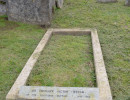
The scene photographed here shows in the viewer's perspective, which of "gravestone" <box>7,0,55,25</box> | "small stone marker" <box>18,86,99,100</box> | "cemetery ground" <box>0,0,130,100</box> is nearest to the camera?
"small stone marker" <box>18,86,99,100</box>

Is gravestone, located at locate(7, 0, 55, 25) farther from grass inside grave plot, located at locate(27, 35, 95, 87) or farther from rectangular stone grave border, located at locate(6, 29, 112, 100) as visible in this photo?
grass inside grave plot, located at locate(27, 35, 95, 87)

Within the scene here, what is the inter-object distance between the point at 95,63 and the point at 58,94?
1.18 metres

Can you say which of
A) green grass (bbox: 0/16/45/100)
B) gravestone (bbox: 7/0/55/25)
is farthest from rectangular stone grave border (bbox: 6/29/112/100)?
gravestone (bbox: 7/0/55/25)

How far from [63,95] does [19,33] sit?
3067 millimetres

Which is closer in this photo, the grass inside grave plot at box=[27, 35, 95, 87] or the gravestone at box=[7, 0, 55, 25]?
the grass inside grave plot at box=[27, 35, 95, 87]

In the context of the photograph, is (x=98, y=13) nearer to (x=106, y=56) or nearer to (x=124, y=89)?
(x=106, y=56)

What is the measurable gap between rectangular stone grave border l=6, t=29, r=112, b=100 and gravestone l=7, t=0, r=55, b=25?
1.61 ft

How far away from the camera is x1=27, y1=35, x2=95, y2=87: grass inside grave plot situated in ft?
9.89

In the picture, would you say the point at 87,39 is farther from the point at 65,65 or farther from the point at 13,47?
the point at 13,47

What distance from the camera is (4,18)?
577 centimetres

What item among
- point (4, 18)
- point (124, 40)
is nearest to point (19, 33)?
point (4, 18)

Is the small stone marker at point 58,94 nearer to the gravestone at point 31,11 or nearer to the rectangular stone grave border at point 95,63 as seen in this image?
the rectangular stone grave border at point 95,63

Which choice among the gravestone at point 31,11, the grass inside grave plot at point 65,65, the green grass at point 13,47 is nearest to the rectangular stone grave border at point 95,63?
the grass inside grave plot at point 65,65

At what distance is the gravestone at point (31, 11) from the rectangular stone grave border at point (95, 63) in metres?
0.49
